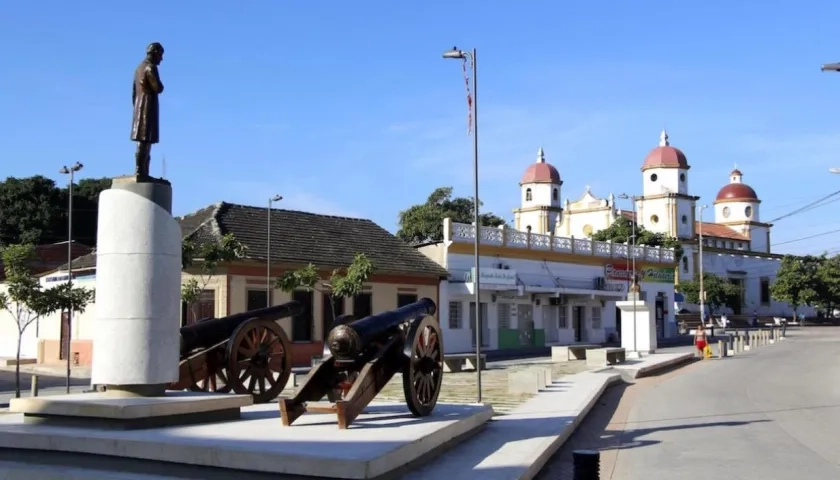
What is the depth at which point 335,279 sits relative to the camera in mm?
29953

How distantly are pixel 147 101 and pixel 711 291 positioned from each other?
76049 millimetres

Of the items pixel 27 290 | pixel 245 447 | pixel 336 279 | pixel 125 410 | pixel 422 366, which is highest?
pixel 336 279

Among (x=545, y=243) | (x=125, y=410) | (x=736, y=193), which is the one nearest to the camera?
(x=125, y=410)

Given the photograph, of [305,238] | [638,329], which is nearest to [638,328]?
[638,329]

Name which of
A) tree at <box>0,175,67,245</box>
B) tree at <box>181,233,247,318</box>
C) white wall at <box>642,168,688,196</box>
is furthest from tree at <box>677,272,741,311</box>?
tree at <box>181,233,247,318</box>

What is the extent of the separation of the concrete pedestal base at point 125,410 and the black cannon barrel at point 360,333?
1.38m

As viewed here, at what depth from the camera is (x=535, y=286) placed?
4219cm

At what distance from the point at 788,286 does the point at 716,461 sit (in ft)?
259

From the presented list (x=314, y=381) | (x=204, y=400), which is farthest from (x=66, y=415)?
(x=314, y=381)

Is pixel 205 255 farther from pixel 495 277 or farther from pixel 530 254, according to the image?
pixel 530 254

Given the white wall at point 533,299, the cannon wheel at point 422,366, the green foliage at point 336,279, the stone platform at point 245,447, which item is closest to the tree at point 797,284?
the white wall at point 533,299

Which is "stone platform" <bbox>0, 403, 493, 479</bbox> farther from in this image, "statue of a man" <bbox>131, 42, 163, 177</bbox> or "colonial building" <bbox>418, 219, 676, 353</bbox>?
"colonial building" <bbox>418, 219, 676, 353</bbox>

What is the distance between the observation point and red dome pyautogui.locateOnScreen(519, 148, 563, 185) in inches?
3617

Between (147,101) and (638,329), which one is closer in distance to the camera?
(147,101)
